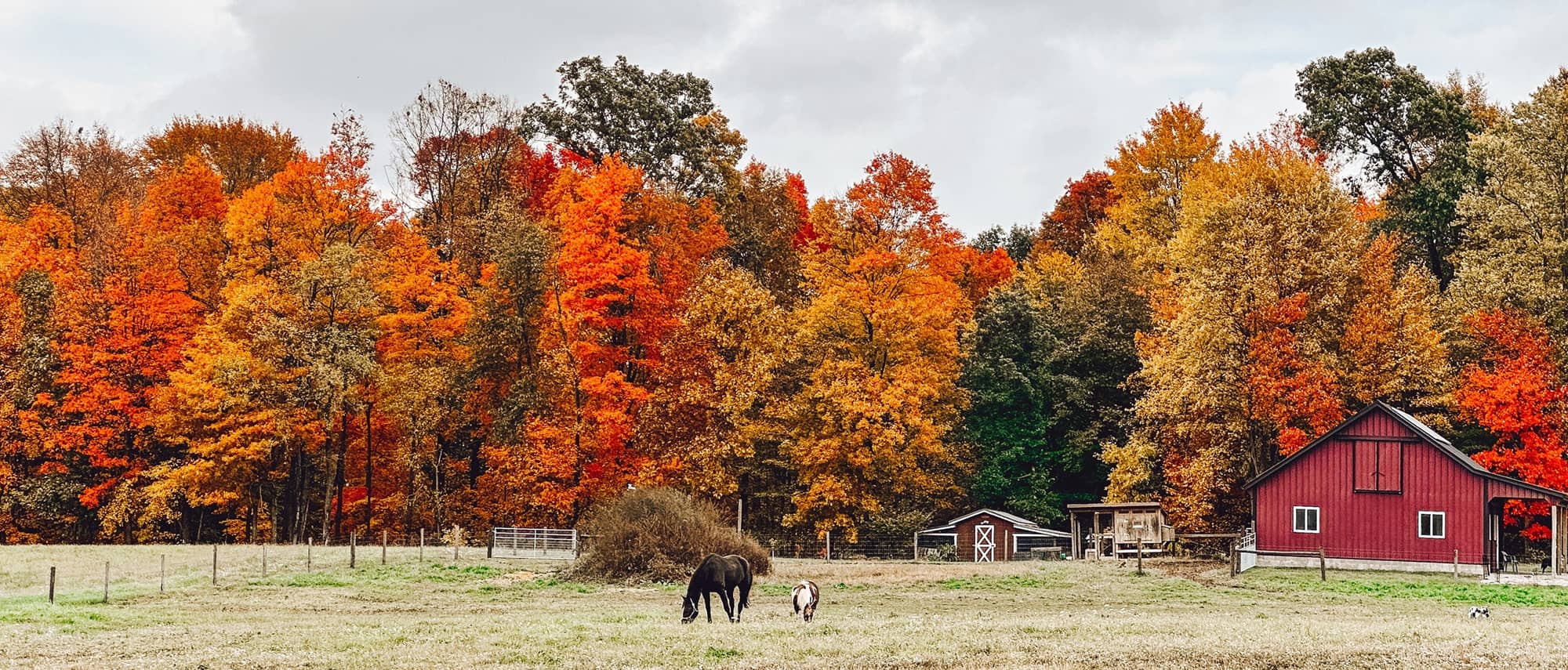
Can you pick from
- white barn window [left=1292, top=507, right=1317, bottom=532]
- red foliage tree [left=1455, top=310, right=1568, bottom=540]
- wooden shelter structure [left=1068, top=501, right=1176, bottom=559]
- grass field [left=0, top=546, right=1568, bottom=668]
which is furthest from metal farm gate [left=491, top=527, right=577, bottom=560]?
red foliage tree [left=1455, top=310, right=1568, bottom=540]

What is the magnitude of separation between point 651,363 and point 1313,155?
32539 millimetres

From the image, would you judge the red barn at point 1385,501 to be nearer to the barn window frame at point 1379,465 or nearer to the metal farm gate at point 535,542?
the barn window frame at point 1379,465

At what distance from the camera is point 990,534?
5822 cm

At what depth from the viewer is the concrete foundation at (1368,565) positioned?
47594mm

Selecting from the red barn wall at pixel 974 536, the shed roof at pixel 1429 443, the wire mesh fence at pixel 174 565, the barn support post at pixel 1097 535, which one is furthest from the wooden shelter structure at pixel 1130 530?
the wire mesh fence at pixel 174 565

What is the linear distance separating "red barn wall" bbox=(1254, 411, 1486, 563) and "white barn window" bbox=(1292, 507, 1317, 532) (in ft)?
0.54

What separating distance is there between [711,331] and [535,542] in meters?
11.0

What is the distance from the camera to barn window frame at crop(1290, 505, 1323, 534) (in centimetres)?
5088

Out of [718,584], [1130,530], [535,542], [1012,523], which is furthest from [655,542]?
[1130,530]

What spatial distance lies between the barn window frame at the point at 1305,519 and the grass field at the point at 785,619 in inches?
115

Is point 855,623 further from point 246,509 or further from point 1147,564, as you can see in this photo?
point 246,509

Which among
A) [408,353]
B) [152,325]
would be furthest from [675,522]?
[152,325]

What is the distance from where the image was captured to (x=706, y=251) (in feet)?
230

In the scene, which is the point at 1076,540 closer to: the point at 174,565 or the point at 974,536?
the point at 974,536
